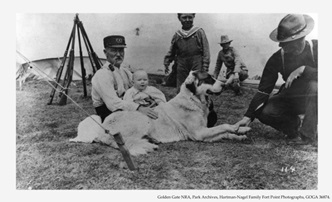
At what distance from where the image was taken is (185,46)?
22.5ft

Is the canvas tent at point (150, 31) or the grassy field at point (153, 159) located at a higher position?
the canvas tent at point (150, 31)

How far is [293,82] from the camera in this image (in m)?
6.67

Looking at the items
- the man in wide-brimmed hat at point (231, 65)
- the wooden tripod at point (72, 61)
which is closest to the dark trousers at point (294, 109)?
the man in wide-brimmed hat at point (231, 65)

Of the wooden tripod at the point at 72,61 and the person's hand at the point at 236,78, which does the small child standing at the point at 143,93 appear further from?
the person's hand at the point at 236,78

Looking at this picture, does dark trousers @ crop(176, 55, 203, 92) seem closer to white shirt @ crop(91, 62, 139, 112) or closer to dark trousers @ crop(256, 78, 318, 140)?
white shirt @ crop(91, 62, 139, 112)

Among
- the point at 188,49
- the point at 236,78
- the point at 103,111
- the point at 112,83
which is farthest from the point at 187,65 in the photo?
→ the point at 103,111

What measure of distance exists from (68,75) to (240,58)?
303 cm

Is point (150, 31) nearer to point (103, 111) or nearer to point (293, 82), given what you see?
point (103, 111)

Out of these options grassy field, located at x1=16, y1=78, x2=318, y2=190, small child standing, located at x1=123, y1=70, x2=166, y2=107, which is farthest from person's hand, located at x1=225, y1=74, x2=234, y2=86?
small child standing, located at x1=123, y1=70, x2=166, y2=107

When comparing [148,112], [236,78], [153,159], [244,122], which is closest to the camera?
[153,159]

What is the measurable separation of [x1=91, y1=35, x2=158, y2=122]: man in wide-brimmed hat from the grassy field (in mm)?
251

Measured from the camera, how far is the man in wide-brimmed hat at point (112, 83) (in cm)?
655

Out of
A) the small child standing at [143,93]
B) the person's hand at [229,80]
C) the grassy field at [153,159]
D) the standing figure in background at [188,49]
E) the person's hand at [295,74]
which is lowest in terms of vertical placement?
the grassy field at [153,159]

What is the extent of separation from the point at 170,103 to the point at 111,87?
1.02m
